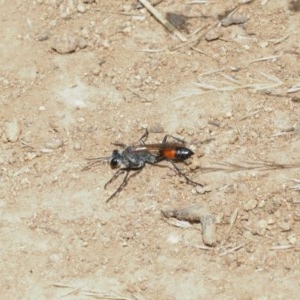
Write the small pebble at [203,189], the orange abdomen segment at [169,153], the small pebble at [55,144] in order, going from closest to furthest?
the small pebble at [203,189], the orange abdomen segment at [169,153], the small pebble at [55,144]

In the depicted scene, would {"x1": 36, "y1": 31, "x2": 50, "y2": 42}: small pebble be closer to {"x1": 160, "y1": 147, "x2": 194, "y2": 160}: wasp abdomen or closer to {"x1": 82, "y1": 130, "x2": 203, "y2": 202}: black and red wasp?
{"x1": 82, "y1": 130, "x2": 203, "y2": 202}: black and red wasp

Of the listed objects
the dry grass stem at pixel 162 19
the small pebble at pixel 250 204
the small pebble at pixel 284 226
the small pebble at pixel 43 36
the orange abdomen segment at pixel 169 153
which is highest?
the dry grass stem at pixel 162 19

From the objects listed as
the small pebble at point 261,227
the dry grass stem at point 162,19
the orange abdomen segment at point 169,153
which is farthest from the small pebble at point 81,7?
the small pebble at point 261,227

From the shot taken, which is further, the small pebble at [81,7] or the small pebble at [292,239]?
the small pebble at [81,7]

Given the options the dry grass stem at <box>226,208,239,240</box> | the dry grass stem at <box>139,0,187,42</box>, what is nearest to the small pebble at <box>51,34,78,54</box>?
the dry grass stem at <box>139,0,187,42</box>

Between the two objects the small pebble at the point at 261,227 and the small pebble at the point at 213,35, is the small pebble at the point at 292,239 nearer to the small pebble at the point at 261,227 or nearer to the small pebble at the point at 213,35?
the small pebble at the point at 261,227

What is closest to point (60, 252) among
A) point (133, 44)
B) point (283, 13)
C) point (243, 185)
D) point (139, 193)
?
point (139, 193)

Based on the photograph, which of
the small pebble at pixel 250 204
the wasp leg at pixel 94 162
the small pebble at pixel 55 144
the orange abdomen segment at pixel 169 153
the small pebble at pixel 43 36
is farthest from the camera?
the small pebble at pixel 43 36
